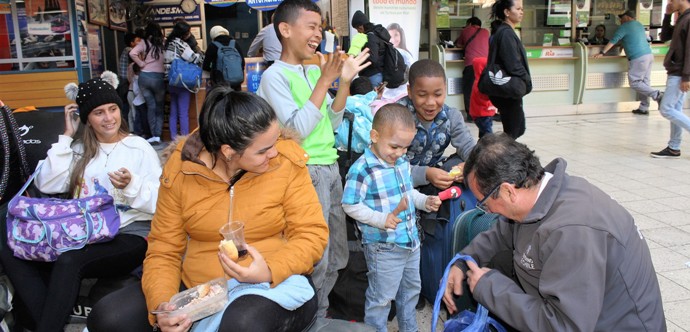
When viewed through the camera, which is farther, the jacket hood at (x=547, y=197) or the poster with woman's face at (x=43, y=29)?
the poster with woman's face at (x=43, y=29)

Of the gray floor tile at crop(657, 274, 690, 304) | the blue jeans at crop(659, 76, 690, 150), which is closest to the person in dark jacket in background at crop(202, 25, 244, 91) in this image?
the blue jeans at crop(659, 76, 690, 150)

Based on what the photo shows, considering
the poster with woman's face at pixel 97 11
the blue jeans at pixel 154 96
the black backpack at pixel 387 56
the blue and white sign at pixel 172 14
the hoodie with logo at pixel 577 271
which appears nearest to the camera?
the hoodie with logo at pixel 577 271

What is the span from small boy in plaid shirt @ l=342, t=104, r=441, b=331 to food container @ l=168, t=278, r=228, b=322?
2.67 ft

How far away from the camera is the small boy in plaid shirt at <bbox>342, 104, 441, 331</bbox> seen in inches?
99.3

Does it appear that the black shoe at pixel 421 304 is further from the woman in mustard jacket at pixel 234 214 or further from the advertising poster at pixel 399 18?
the advertising poster at pixel 399 18

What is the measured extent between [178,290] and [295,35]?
1.29 m

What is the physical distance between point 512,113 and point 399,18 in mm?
2912

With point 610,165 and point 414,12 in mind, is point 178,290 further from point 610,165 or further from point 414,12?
point 414,12

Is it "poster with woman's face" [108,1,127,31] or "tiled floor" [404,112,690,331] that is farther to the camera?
"poster with woman's face" [108,1,127,31]

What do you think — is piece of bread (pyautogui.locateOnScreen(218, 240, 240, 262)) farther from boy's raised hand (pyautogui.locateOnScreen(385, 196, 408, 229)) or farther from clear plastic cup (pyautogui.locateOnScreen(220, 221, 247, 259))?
boy's raised hand (pyautogui.locateOnScreen(385, 196, 408, 229))

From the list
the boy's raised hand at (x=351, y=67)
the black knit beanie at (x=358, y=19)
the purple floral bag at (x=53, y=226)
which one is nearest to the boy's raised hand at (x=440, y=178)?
the boy's raised hand at (x=351, y=67)

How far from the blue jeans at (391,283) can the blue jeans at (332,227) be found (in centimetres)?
23

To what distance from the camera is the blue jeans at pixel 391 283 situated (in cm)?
256

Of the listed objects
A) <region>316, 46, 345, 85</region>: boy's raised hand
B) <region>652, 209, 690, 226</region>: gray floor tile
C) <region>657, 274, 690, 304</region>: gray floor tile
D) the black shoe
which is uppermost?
<region>316, 46, 345, 85</region>: boy's raised hand
